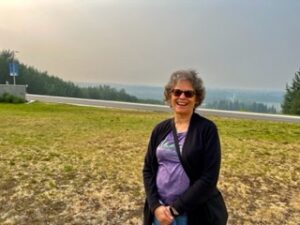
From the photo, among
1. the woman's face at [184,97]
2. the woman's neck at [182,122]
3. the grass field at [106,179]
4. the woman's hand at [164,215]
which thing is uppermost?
the woman's face at [184,97]

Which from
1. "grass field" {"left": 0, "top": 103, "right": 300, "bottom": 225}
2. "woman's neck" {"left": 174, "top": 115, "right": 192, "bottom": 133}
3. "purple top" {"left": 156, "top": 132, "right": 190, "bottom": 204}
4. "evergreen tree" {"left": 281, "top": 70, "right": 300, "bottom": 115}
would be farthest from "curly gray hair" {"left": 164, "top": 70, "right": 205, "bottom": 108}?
"evergreen tree" {"left": 281, "top": 70, "right": 300, "bottom": 115}

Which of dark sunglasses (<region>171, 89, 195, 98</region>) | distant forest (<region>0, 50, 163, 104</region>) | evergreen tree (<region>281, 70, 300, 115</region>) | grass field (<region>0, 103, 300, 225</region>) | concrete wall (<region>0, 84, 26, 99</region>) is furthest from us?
distant forest (<region>0, 50, 163, 104</region>)

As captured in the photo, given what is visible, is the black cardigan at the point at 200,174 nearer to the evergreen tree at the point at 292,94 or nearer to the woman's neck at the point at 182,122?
the woman's neck at the point at 182,122

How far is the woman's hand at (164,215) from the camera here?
2.20m

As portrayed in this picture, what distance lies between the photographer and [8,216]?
4.21 m

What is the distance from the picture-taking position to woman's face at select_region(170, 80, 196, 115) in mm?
2270

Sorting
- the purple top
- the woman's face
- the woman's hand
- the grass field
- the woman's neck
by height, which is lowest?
the grass field

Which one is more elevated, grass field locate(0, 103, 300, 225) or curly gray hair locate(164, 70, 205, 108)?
curly gray hair locate(164, 70, 205, 108)

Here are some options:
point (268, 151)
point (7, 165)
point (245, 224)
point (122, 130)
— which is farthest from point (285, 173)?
point (122, 130)

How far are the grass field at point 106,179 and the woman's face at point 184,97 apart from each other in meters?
2.12

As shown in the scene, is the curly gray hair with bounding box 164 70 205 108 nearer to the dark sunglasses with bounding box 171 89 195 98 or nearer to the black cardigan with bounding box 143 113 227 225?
the dark sunglasses with bounding box 171 89 195 98

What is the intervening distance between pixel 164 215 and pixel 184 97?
0.63 meters

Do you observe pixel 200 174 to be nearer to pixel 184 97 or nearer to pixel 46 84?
pixel 184 97

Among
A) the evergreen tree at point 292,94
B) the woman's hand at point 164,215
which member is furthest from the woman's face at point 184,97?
the evergreen tree at point 292,94
